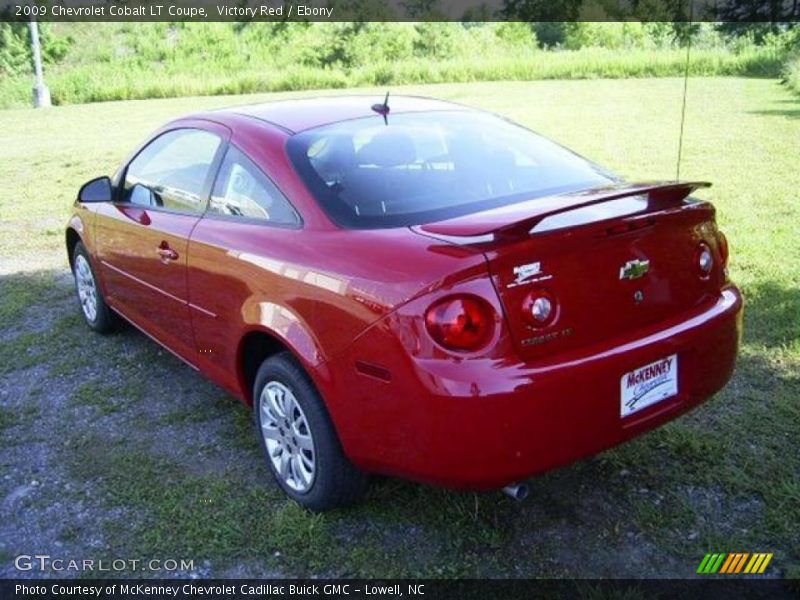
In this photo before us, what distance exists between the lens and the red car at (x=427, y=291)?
2330mm

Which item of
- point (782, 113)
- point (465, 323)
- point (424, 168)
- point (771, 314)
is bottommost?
point (771, 314)

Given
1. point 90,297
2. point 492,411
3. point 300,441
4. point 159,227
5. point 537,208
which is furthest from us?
point 90,297

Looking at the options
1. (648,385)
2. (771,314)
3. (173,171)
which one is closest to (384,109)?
(173,171)

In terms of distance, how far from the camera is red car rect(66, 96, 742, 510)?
2.33 m

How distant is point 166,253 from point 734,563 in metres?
2.76

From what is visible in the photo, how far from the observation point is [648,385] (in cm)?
260

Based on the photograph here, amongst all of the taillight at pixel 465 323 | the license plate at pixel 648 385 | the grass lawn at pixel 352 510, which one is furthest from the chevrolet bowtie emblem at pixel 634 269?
the grass lawn at pixel 352 510

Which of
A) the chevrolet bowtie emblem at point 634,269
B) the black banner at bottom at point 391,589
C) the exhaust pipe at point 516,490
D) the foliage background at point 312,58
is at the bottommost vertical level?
the black banner at bottom at point 391,589

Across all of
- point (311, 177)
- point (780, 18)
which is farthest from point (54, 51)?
point (311, 177)

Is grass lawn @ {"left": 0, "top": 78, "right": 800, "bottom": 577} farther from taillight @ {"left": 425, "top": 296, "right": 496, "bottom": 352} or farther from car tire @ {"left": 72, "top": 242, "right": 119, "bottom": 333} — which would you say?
taillight @ {"left": 425, "top": 296, "right": 496, "bottom": 352}

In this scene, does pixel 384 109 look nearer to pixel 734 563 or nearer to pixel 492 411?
pixel 492 411

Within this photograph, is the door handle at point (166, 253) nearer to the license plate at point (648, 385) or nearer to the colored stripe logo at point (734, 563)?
the license plate at point (648, 385)

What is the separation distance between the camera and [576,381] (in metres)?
2.37

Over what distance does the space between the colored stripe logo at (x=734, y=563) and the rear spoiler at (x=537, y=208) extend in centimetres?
125
